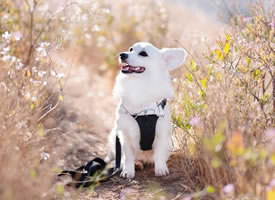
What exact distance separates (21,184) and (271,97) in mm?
2246

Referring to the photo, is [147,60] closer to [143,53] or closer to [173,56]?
[143,53]

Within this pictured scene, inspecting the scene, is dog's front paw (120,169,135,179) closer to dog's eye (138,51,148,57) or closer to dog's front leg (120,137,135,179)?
dog's front leg (120,137,135,179)

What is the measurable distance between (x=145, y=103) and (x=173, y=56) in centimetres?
45

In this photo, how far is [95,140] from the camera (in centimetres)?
526

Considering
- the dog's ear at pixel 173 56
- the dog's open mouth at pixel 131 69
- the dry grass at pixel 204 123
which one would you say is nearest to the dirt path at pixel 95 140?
the dry grass at pixel 204 123

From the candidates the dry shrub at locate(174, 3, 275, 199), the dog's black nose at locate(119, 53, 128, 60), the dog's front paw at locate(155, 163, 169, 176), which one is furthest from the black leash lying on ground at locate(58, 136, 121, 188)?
the dog's black nose at locate(119, 53, 128, 60)

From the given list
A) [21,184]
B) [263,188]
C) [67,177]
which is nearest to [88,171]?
[67,177]

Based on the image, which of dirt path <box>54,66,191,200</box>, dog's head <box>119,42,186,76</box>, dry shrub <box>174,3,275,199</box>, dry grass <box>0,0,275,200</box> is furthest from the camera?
dog's head <box>119,42,186,76</box>

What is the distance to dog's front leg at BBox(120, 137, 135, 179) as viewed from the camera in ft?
13.1

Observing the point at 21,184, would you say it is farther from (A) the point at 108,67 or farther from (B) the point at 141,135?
(A) the point at 108,67

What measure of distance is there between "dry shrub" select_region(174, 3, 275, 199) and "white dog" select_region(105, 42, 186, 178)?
0.56 feet

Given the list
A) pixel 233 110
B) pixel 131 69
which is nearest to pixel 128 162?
pixel 131 69

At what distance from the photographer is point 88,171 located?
3857 mm

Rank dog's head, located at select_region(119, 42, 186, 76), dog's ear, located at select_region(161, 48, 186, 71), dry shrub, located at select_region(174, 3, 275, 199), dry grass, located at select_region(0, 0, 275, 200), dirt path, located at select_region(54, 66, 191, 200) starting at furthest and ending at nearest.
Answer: dog's ear, located at select_region(161, 48, 186, 71), dog's head, located at select_region(119, 42, 186, 76), dirt path, located at select_region(54, 66, 191, 200), dry shrub, located at select_region(174, 3, 275, 199), dry grass, located at select_region(0, 0, 275, 200)
